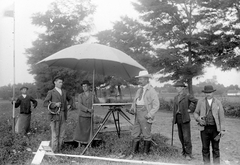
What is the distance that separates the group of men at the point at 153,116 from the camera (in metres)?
4.77

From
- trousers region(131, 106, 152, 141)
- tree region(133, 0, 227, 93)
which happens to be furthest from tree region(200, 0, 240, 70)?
trousers region(131, 106, 152, 141)

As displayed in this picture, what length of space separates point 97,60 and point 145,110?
218cm

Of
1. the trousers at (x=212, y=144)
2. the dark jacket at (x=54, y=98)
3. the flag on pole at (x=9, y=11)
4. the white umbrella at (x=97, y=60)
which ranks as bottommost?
the trousers at (x=212, y=144)

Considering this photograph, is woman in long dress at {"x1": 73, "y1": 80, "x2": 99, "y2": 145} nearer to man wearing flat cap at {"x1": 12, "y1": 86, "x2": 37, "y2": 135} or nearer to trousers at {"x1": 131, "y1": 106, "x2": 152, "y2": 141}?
trousers at {"x1": 131, "y1": 106, "x2": 152, "y2": 141}

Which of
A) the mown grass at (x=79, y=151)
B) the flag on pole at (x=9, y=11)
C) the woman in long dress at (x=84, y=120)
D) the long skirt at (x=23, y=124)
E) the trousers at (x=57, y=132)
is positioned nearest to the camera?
the mown grass at (x=79, y=151)

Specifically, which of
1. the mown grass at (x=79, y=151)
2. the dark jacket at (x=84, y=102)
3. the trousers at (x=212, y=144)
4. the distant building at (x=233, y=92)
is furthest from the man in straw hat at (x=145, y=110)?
the distant building at (x=233, y=92)

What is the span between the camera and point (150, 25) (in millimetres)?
21406

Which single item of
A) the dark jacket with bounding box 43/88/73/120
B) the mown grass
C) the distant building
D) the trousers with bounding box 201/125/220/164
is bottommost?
the mown grass

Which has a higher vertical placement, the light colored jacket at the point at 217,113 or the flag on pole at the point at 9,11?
the flag on pole at the point at 9,11

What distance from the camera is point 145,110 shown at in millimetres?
5297

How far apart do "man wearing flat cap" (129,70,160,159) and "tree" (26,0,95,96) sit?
15860mm

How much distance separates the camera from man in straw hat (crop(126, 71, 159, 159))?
525 cm

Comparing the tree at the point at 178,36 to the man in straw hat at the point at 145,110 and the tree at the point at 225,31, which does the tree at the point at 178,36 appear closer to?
the tree at the point at 225,31

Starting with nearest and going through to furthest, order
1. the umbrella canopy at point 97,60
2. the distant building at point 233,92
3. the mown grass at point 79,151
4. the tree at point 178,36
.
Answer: the mown grass at point 79,151, the umbrella canopy at point 97,60, the tree at point 178,36, the distant building at point 233,92
